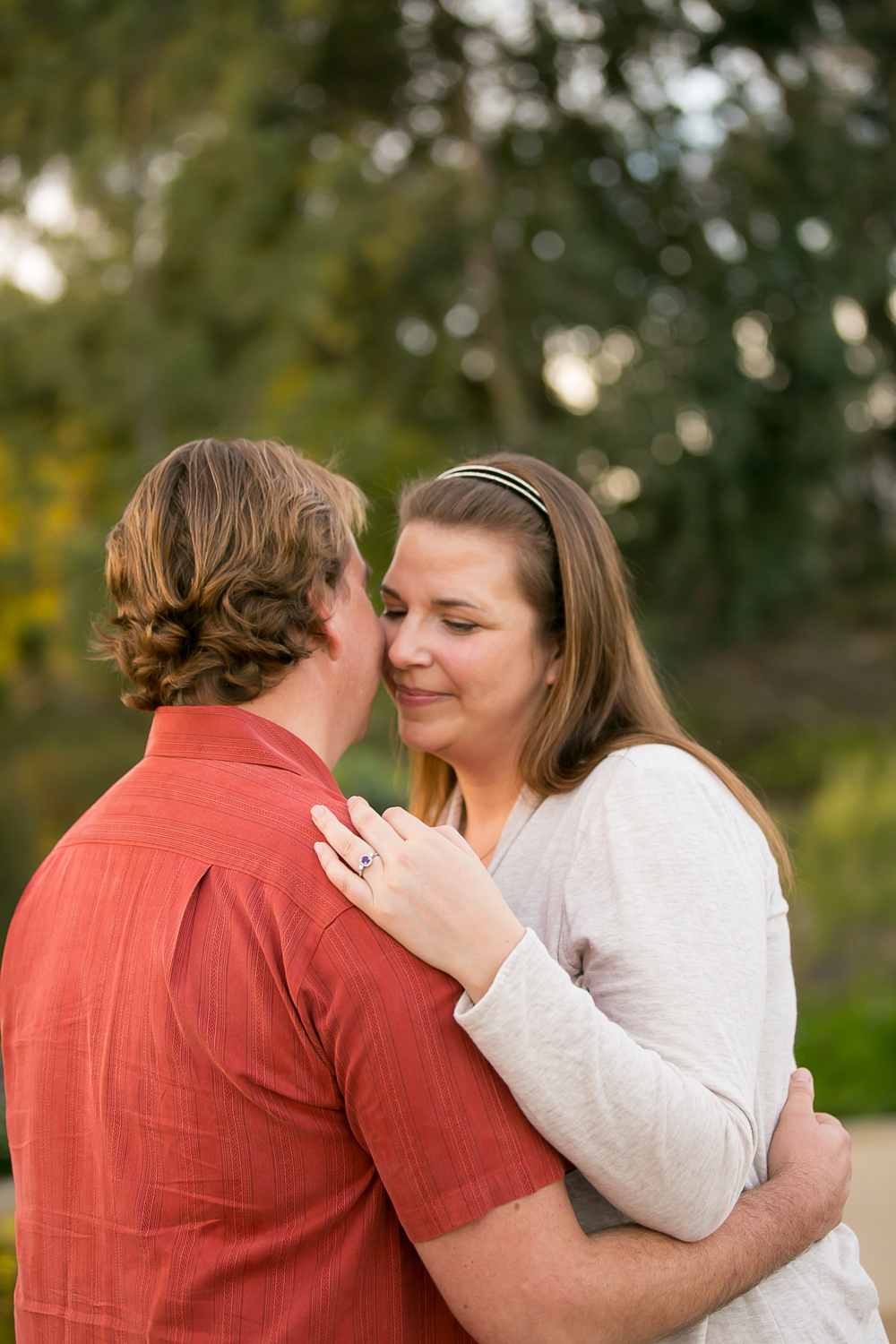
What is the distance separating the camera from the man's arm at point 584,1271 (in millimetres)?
1220

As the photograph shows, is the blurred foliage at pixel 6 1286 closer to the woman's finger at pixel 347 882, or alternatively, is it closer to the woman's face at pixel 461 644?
the woman's face at pixel 461 644

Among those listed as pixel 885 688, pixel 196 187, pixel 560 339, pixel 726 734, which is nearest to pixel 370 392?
pixel 560 339

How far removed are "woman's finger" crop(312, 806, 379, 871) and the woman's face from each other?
64cm

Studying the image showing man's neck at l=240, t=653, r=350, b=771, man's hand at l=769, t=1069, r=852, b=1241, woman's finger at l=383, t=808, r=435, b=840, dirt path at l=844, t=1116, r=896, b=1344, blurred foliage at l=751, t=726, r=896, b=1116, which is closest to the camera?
woman's finger at l=383, t=808, r=435, b=840

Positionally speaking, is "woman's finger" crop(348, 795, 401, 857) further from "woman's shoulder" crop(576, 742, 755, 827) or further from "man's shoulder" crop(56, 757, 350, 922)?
"woman's shoulder" crop(576, 742, 755, 827)

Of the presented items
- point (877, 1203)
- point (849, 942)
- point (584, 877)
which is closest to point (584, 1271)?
point (584, 877)

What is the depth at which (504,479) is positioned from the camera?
2094 mm

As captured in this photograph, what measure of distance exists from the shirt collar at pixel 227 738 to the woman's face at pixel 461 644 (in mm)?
503

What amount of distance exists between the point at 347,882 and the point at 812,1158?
0.91m

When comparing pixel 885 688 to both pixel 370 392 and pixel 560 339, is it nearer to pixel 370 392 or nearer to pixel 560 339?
pixel 560 339

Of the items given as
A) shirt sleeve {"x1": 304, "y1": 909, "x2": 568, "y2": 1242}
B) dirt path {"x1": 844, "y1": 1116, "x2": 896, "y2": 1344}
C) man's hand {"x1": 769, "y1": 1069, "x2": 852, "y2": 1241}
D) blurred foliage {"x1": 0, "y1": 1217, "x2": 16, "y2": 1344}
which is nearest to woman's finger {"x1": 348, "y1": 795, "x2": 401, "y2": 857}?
shirt sleeve {"x1": 304, "y1": 909, "x2": 568, "y2": 1242}

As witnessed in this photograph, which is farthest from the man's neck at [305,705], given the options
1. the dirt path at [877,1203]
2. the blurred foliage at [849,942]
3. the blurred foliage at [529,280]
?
the blurred foliage at [529,280]

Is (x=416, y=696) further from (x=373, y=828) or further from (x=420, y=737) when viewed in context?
(x=373, y=828)

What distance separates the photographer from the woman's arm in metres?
1.25
